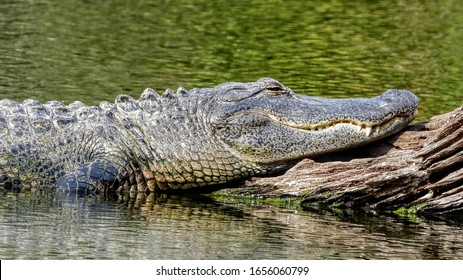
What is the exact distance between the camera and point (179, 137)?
33.6ft

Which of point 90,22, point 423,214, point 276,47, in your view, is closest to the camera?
point 423,214

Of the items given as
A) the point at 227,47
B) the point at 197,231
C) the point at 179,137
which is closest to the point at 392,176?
the point at 197,231

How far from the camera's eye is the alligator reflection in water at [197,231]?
7988mm

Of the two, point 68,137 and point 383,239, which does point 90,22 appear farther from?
point 383,239

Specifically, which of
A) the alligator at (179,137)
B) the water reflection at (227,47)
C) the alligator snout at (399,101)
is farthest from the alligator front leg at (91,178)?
the water reflection at (227,47)

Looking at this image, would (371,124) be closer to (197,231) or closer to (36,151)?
(197,231)

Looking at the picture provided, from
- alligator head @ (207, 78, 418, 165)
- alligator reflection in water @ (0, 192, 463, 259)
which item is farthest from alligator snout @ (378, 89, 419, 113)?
alligator reflection in water @ (0, 192, 463, 259)

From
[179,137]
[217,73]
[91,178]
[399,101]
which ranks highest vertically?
[217,73]

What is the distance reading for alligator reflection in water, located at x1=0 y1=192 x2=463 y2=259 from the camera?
7.99 metres

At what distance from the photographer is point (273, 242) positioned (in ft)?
27.6

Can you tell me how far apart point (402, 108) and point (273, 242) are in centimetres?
208

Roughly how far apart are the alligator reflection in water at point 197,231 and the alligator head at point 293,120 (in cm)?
54

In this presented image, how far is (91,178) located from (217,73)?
6.63m
